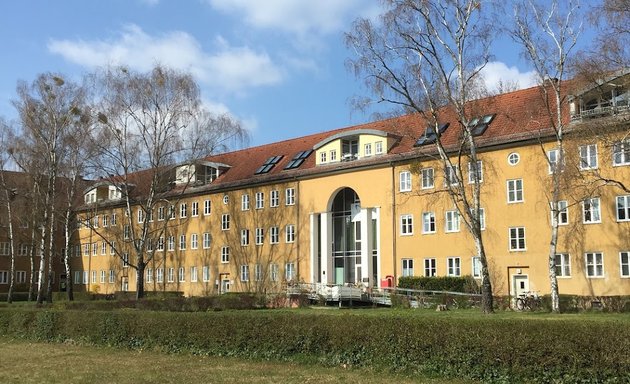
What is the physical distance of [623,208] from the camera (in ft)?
107

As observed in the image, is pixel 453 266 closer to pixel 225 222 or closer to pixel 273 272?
pixel 273 272

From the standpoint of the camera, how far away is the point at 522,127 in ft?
120

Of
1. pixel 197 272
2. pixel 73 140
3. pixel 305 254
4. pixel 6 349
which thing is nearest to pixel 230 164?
pixel 197 272

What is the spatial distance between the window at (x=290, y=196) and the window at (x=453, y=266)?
565 inches

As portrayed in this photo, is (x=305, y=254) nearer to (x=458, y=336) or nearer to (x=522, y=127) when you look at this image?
(x=522, y=127)

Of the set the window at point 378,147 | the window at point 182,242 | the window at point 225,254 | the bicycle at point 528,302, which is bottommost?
the bicycle at point 528,302

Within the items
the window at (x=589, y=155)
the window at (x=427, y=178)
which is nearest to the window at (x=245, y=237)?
the window at (x=427, y=178)

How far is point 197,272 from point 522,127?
30.8 meters

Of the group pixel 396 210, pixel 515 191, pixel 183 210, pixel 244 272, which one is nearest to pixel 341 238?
pixel 396 210

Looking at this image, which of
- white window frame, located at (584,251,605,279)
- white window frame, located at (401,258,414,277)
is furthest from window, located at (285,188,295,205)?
white window frame, located at (584,251,605,279)

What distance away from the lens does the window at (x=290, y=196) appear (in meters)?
49.0

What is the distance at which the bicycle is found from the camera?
1242 inches

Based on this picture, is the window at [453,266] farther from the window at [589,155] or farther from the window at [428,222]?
the window at [589,155]

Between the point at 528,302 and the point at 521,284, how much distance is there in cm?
441
